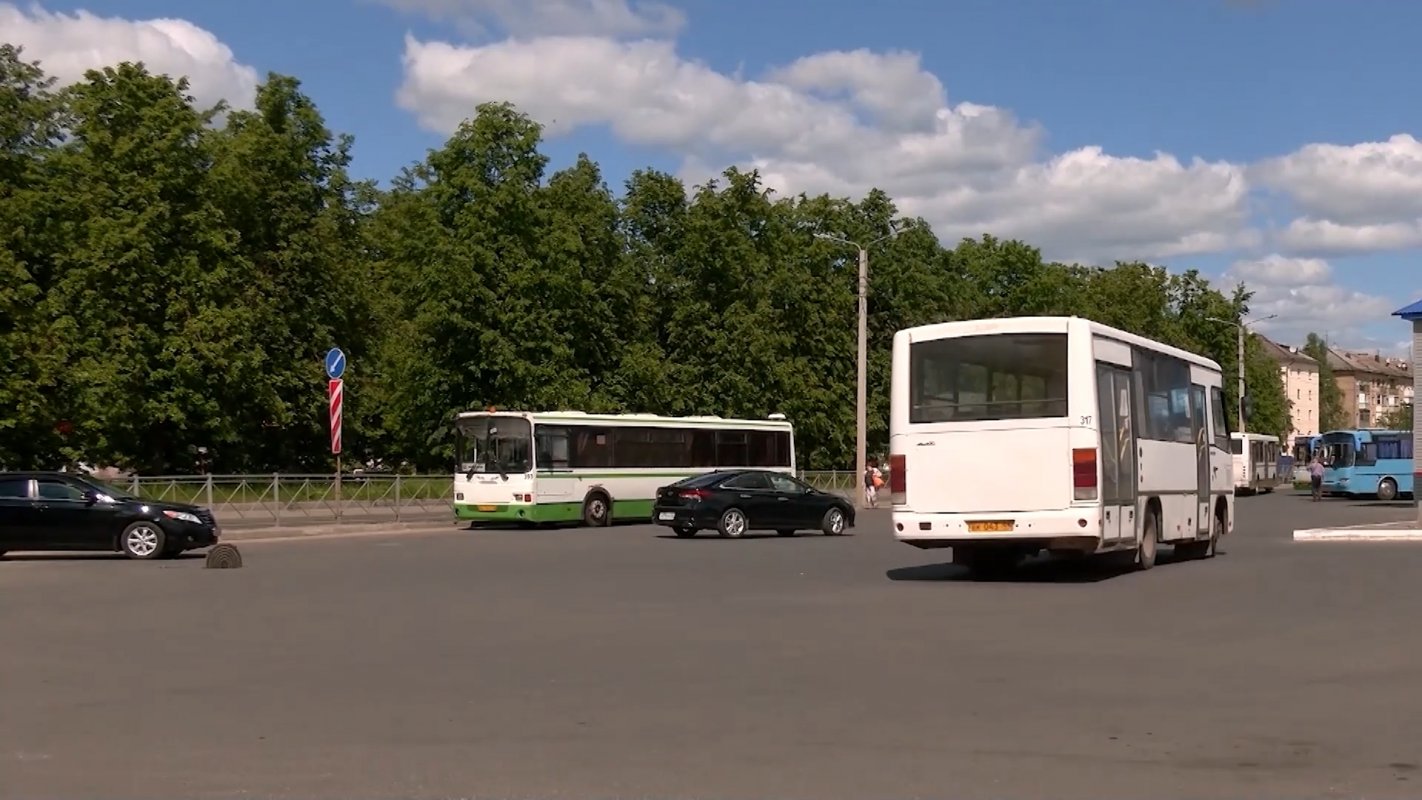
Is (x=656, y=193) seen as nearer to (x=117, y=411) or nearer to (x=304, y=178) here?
(x=304, y=178)

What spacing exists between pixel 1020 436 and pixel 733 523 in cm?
1462

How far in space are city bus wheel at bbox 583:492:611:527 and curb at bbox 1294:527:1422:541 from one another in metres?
16.8

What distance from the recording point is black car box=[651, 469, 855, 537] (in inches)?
1312

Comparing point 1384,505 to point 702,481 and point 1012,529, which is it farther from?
point 1012,529

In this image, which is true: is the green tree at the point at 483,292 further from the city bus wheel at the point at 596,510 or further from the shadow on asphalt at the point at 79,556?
the shadow on asphalt at the point at 79,556

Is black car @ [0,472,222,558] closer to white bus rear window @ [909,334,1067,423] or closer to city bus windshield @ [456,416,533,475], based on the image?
white bus rear window @ [909,334,1067,423]

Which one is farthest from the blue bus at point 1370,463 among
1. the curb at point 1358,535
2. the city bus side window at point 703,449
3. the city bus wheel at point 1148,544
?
the city bus wheel at point 1148,544

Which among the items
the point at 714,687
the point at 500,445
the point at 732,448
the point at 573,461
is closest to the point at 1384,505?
the point at 732,448

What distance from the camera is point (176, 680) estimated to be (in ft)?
37.3

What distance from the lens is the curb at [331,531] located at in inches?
1288

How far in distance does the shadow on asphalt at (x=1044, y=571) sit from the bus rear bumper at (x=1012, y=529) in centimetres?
78

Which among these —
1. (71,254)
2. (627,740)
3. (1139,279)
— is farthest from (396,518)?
(1139,279)

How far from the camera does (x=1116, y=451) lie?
65.4 ft

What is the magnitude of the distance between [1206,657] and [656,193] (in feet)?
191
